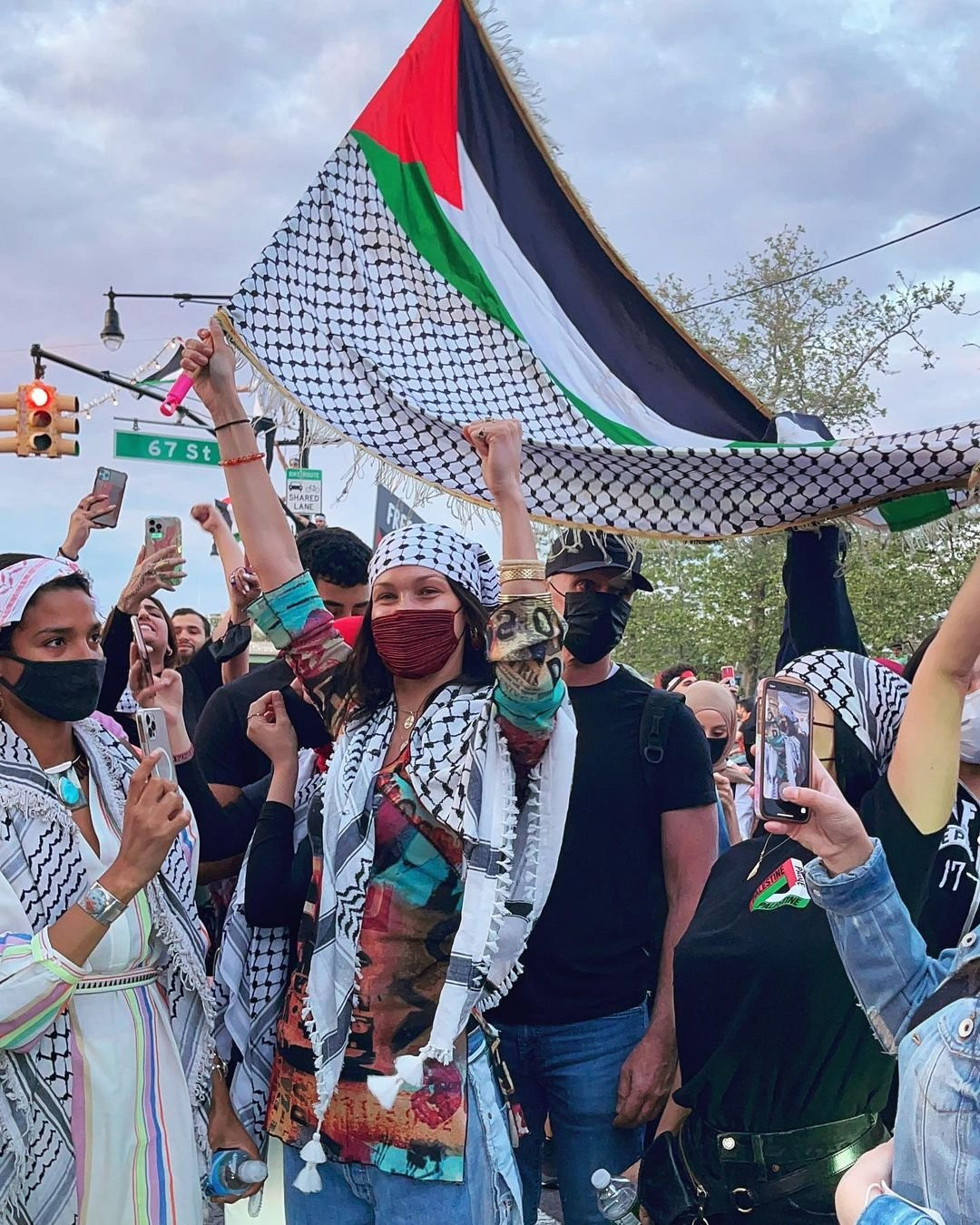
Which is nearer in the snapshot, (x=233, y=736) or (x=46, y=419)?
(x=233, y=736)

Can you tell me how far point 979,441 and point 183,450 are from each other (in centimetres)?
1065

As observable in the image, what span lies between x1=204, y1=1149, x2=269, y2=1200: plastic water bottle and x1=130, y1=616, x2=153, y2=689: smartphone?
3.91 feet

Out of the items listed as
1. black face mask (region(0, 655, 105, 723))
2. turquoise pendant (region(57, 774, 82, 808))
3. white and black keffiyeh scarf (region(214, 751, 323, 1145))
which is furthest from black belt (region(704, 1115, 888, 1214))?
black face mask (region(0, 655, 105, 723))

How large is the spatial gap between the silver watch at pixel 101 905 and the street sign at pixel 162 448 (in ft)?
32.2

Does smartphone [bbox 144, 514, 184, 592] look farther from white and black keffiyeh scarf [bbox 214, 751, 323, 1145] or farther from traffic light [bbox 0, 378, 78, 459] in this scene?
traffic light [bbox 0, 378, 78, 459]

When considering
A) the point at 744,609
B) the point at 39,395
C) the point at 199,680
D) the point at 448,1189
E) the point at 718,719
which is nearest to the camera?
the point at 448,1189

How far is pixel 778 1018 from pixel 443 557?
1.23m

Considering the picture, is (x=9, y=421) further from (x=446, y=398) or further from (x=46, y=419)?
(x=446, y=398)

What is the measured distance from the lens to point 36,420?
13.6m

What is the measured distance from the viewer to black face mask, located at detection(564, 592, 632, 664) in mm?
3469

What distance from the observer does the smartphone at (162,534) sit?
12.8ft

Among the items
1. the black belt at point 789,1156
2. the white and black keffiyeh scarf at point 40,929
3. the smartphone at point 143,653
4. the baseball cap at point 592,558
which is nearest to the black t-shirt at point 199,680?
the smartphone at point 143,653

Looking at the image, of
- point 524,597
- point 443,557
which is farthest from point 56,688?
point 524,597

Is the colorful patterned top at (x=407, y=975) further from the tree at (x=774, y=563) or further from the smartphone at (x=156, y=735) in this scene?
the tree at (x=774, y=563)
